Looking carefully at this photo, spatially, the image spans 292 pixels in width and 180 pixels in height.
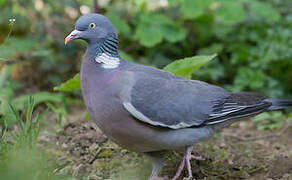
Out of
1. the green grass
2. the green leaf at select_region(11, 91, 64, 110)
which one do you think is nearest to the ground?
the green grass

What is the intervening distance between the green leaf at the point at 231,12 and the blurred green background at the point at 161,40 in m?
0.01

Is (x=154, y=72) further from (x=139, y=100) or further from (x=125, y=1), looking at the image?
(x=125, y=1)

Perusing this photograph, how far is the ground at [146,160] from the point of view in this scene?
3578 mm

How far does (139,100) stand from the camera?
3117 millimetres

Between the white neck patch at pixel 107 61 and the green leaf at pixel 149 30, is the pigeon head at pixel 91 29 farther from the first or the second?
the green leaf at pixel 149 30

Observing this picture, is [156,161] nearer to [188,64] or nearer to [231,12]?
[188,64]

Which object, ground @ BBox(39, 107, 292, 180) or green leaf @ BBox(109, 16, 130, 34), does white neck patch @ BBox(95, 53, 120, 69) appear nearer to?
ground @ BBox(39, 107, 292, 180)

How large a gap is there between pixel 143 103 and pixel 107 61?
446mm

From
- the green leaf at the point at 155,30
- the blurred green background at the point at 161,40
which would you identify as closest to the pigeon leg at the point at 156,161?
the blurred green background at the point at 161,40

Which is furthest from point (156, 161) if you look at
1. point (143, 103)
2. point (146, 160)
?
point (143, 103)

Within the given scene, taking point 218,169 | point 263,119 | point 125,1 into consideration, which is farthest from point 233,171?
point 125,1

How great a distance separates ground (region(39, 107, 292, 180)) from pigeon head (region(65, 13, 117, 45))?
3.58ft

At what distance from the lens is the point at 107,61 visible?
3.25m

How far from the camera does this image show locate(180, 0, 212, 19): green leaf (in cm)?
535
